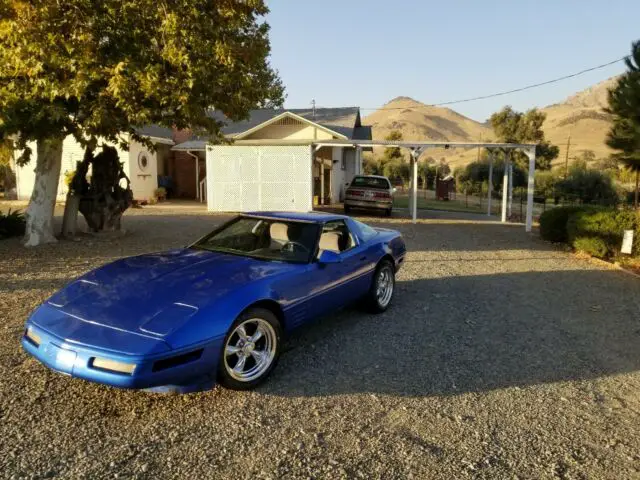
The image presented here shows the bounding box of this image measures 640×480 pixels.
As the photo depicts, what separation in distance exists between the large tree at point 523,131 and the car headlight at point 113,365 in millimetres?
49817

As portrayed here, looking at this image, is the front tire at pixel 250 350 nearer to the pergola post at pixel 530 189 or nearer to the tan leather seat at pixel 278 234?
the tan leather seat at pixel 278 234

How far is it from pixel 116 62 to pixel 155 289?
5877 mm

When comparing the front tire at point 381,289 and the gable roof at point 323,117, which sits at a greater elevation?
the gable roof at point 323,117

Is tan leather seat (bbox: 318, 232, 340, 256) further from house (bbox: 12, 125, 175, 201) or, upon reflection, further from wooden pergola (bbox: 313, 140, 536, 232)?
house (bbox: 12, 125, 175, 201)

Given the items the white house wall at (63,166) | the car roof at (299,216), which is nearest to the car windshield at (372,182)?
the white house wall at (63,166)

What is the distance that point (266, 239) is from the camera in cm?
505

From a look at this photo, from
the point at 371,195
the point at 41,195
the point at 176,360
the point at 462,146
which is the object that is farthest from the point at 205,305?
the point at 371,195

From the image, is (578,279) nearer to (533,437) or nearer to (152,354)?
(533,437)

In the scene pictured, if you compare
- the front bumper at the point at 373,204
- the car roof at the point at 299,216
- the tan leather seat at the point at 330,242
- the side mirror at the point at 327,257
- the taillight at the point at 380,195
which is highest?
the car roof at the point at 299,216

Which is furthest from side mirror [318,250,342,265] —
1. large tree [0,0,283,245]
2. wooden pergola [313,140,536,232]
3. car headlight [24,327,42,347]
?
wooden pergola [313,140,536,232]

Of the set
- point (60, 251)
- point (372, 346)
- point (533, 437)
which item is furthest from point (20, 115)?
point (533, 437)

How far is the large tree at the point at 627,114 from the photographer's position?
38.6 ft

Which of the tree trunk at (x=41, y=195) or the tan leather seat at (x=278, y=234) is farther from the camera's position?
the tree trunk at (x=41, y=195)

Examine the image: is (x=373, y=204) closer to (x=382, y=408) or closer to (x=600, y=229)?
(x=600, y=229)
